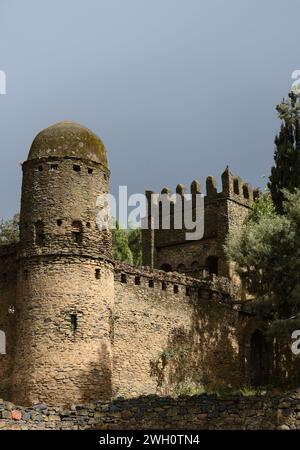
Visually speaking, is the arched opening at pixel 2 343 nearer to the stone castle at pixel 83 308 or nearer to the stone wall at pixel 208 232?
the stone castle at pixel 83 308

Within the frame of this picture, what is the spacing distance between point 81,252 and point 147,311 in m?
5.22

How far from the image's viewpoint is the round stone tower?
101ft

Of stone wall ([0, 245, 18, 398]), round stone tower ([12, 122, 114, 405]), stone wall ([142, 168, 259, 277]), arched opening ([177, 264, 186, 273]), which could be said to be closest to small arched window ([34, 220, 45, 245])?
round stone tower ([12, 122, 114, 405])

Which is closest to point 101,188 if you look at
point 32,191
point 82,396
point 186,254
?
point 32,191

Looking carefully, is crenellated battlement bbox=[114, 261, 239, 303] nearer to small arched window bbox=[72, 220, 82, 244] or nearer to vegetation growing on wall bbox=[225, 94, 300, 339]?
vegetation growing on wall bbox=[225, 94, 300, 339]

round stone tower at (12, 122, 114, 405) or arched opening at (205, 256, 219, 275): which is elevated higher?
arched opening at (205, 256, 219, 275)

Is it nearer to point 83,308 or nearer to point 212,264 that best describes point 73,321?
point 83,308

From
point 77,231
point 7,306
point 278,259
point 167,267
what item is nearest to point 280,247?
point 278,259

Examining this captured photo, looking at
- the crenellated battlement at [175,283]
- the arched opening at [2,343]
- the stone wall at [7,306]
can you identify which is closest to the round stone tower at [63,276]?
the stone wall at [7,306]

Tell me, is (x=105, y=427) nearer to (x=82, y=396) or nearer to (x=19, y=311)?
(x=82, y=396)

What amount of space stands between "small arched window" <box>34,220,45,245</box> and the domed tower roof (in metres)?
2.53

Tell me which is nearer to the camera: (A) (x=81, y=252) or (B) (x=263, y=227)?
(A) (x=81, y=252)

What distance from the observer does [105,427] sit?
23.6 metres

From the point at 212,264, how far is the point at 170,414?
24454 millimetres
